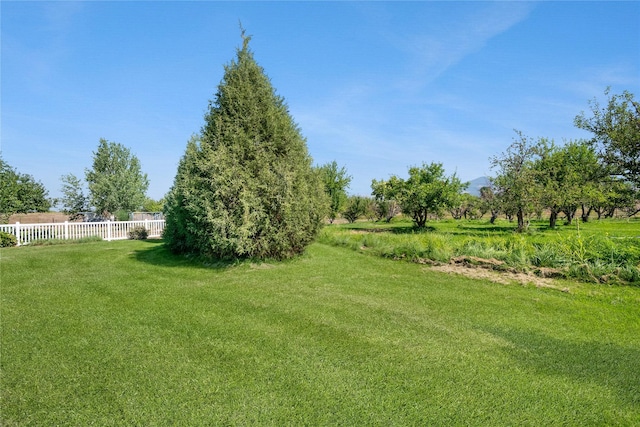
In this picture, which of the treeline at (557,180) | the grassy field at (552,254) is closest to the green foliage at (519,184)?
the treeline at (557,180)

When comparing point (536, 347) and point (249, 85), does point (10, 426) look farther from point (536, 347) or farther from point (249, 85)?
point (249, 85)

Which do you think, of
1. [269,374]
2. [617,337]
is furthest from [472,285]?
[269,374]

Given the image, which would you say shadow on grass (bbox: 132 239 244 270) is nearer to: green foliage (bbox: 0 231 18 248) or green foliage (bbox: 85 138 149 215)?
green foliage (bbox: 0 231 18 248)

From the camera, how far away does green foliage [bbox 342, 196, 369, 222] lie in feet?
145

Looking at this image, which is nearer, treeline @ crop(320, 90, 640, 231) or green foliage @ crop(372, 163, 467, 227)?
treeline @ crop(320, 90, 640, 231)

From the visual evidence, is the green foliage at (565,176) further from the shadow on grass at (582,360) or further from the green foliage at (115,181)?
the green foliage at (115,181)

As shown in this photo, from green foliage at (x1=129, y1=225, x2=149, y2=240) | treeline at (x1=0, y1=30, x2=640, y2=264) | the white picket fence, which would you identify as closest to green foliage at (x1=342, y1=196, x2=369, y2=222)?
the white picket fence

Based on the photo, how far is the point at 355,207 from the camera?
1754 inches

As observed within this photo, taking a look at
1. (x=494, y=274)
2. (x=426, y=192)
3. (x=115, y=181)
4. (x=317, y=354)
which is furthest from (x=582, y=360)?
(x=115, y=181)

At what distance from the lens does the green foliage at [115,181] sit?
27.9 meters

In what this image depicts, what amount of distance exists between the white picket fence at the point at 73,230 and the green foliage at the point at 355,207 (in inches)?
1087

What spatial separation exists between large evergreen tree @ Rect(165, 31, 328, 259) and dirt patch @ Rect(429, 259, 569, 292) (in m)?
3.82

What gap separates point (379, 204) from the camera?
42969mm

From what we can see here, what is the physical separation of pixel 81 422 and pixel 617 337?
5.95 m
